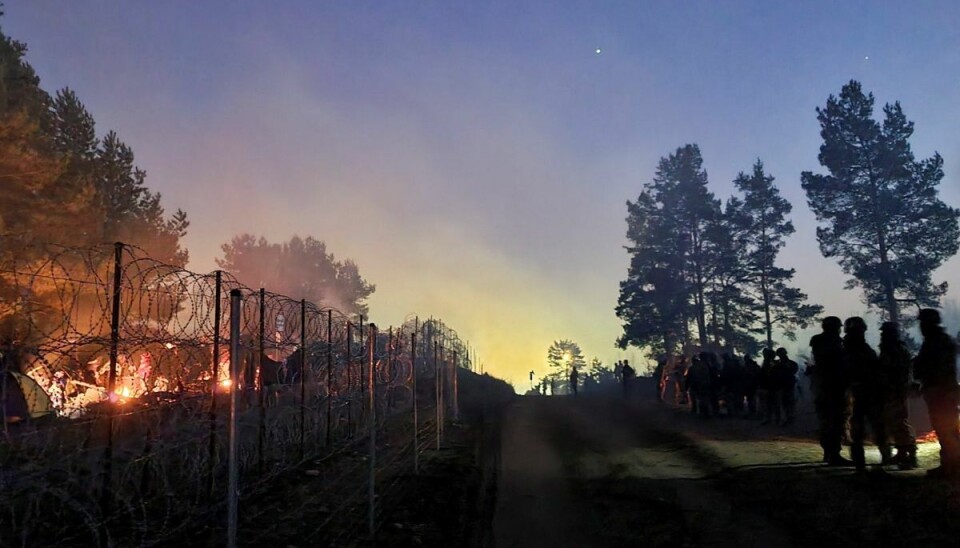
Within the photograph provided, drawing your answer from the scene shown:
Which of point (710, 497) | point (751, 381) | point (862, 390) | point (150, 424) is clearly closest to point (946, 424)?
point (862, 390)

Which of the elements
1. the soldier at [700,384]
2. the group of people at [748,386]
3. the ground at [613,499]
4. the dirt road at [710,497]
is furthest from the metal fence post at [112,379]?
the soldier at [700,384]

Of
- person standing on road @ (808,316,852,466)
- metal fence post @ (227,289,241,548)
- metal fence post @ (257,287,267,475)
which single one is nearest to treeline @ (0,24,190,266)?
metal fence post @ (257,287,267,475)

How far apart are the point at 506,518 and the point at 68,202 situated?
1847 centimetres

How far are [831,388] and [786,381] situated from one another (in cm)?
665

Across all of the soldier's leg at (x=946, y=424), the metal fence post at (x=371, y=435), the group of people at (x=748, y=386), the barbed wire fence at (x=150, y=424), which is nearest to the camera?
the barbed wire fence at (x=150, y=424)

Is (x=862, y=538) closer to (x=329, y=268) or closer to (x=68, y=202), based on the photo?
(x=68, y=202)

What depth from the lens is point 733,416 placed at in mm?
19234

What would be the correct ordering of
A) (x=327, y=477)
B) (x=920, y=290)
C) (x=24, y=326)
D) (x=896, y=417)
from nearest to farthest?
(x=896, y=417), (x=327, y=477), (x=24, y=326), (x=920, y=290)

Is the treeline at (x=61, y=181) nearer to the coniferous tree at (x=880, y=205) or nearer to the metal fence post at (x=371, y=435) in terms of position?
the metal fence post at (x=371, y=435)

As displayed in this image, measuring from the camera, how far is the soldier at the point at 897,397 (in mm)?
9430

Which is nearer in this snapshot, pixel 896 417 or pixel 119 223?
pixel 896 417

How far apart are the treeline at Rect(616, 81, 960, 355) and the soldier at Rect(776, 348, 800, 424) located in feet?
55.3

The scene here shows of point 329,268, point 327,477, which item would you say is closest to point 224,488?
point 327,477

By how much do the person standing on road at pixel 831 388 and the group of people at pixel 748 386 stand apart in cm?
573
